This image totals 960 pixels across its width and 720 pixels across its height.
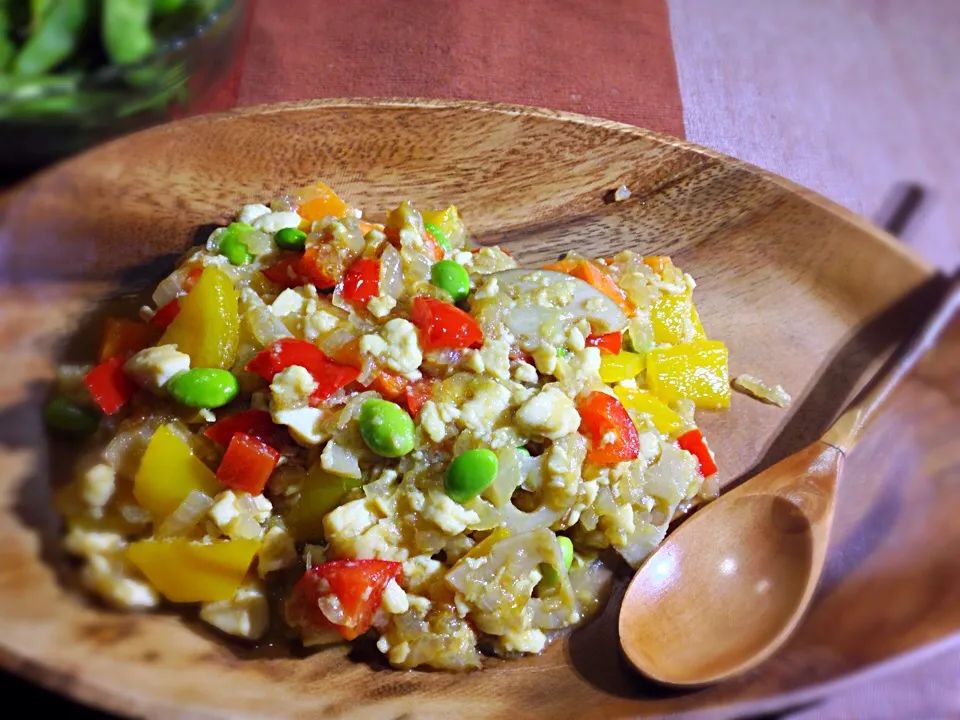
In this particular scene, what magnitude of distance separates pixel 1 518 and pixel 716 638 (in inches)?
62.9

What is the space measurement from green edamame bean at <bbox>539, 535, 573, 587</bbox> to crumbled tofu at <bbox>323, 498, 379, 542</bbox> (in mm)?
408

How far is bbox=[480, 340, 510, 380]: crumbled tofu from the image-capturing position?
178 centimetres

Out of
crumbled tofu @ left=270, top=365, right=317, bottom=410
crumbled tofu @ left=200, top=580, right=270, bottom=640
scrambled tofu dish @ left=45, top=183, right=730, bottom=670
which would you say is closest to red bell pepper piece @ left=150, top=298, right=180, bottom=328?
scrambled tofu dish @ left=45, top=183, right=730, bottom=670

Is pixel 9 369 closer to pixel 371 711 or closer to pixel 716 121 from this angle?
pixel 371 711

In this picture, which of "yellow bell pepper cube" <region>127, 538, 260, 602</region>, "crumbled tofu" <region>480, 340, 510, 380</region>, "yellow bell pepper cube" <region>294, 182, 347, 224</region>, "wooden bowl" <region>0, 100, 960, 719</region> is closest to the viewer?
"wooden bowl" <region>0, 100, 960, 719</region>

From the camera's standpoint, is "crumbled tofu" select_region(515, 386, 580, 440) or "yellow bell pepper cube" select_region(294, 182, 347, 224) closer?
"crumbled tofu" select_region(515, 386, 580, 440)

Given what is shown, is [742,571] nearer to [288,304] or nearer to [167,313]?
[288,304]

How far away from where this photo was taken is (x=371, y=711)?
1.46 metres

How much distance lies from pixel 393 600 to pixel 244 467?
0.44 metres

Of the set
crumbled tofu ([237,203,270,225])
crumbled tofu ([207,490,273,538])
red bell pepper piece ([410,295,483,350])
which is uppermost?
red bell pepper piece ([410,295,483,350])

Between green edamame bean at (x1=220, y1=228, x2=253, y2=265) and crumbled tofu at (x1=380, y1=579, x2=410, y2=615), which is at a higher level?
green edamame bean at (x1=220, y1=228, x2=253, y2=265)

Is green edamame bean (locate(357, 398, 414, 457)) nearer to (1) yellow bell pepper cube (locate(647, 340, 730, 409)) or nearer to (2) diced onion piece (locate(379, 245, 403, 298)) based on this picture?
(2) diced onion piece (locate(379, 245, 403, 298))

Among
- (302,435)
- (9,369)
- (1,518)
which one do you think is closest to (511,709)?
(302,435)

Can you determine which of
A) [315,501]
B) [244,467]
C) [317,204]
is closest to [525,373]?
[315,501]
